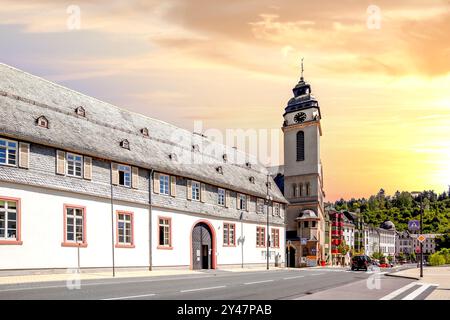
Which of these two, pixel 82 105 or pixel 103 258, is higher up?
pixel 82 105

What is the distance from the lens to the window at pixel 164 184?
39719 mm

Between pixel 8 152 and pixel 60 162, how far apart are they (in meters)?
3.57

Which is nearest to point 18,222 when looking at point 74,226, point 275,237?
point 74,226

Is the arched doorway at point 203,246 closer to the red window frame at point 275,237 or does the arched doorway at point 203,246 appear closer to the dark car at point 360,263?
the dark car at point 360,263

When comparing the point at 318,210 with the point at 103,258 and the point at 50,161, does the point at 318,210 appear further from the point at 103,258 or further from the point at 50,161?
the point at 50,161

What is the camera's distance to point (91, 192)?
108 ft

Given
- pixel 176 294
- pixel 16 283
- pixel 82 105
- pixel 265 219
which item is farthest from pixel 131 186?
pixel 265 219

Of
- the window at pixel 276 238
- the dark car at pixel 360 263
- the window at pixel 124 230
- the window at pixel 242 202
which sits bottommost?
the dark car at pixel 360 263

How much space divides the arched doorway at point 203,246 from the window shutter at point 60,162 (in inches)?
608

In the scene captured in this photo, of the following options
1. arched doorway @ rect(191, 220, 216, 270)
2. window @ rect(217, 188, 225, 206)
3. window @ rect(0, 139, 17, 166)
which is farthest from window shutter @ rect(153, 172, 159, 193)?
window @ rect(0, 139, 17, 166)

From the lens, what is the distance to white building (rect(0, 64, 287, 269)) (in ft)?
93.9

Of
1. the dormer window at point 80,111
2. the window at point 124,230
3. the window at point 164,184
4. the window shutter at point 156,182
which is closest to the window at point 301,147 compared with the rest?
the window at point 164,184

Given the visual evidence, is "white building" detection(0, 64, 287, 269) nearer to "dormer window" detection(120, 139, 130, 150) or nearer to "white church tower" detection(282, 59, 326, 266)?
"dormer window" detection(120, 139, 130, 150)
